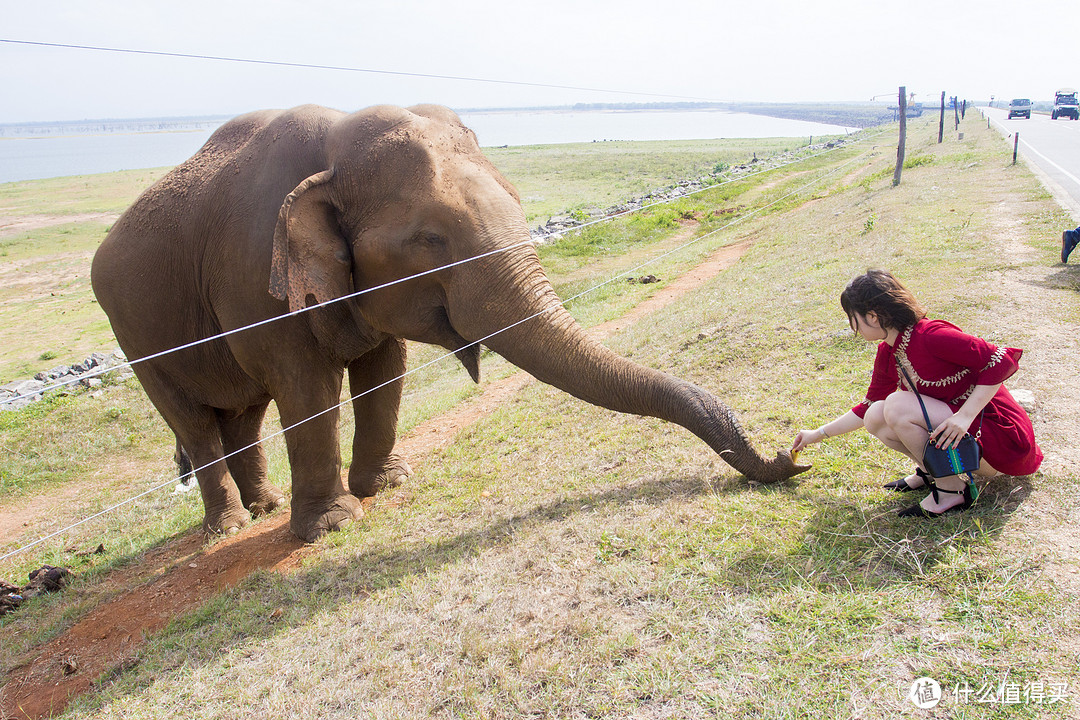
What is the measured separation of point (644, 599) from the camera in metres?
3.81

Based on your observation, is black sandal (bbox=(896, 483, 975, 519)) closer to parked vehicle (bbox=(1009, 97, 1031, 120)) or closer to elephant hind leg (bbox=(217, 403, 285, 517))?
elephant hind leg (bbox=(217, 403, 285, 517))

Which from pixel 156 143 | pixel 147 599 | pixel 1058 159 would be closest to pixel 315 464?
pixel 147 599

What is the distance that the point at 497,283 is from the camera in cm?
498

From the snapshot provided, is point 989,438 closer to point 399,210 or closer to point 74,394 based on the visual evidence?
point 399,210

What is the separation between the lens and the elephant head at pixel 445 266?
483cm

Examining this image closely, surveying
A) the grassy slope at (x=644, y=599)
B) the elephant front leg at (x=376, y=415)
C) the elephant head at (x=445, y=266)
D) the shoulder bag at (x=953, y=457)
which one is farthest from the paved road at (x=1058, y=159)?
the elephant front leg at (x=376, y=415)

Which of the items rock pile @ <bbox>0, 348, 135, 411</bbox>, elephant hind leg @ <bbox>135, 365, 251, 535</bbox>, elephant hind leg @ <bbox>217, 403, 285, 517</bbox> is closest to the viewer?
elephant hind leg @ <bbox>135, 365, 251, 535</bbox>

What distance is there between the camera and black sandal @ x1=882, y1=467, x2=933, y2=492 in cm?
414

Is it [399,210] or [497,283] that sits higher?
[399,210]

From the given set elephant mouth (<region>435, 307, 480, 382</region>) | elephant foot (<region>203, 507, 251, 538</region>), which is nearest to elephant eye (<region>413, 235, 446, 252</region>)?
elephant mouth (<region>435, 307, 480, 382</region>)

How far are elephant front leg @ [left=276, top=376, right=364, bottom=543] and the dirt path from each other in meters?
0.27

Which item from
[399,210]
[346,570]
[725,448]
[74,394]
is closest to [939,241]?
[725,448]

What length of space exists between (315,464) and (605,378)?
2.85m

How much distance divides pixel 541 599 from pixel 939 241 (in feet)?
32.5
